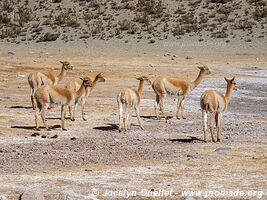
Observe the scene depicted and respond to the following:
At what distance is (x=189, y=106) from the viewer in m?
23.0

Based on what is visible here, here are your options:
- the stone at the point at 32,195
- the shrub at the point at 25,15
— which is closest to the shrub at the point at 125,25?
the shrub at the point at 25,15

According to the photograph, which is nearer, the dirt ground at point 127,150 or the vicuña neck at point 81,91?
the dirt ground at point 127,150

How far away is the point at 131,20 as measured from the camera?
6325cm

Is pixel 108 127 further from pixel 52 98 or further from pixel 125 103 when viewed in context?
pixel 52 98

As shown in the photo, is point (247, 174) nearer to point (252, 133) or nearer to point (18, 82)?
point (252, 133)

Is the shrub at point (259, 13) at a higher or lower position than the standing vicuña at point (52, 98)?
lower

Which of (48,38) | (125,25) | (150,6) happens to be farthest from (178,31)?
(48,38)

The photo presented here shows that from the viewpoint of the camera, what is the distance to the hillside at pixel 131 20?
5784cm

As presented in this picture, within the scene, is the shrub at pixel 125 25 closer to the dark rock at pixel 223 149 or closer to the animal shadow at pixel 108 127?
the animal shadow at pixel 108 127

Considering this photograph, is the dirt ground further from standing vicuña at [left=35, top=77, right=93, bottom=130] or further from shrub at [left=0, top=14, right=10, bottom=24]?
shrub at [left=0, top=14, right=10, bottom=24]

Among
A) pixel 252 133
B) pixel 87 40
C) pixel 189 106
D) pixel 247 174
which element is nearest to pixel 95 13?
pixel 87 40

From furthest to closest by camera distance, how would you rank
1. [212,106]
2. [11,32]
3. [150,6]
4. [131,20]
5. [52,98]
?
[150,6]
[131,20]
[11,32]
[52,98]
[212,106]

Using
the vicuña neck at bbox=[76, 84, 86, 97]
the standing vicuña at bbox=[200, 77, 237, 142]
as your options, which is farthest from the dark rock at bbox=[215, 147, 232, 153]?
the vicuña neck at bbox=[76, 84, 86, 97]

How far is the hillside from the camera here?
190 ft
